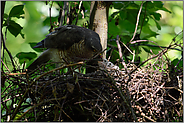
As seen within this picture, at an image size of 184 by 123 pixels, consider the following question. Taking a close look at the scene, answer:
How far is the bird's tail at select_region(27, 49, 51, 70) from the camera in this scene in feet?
7.63

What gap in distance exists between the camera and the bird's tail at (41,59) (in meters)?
2.32

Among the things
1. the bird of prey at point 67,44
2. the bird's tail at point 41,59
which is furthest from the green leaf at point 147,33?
the bird's tail at point 41,59

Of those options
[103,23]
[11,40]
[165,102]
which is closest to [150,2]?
[103,23]

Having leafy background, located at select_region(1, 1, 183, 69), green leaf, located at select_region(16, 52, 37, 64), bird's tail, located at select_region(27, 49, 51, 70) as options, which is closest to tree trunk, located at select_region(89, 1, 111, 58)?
leafy background, located at select_region(1, 1, 183, 69)

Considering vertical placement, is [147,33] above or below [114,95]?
above

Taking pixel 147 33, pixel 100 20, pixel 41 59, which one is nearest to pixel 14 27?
pixel 41 59

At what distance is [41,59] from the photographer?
2.43 metres

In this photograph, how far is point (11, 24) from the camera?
205 centimetres

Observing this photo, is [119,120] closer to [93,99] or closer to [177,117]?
[93,99]

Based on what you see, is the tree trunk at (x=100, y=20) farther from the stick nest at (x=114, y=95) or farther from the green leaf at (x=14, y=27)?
the green leaf at (x=14, y=27)

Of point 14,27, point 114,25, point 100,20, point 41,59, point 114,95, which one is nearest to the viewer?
point 114,95

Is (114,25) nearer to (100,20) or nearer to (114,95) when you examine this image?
(100,20)

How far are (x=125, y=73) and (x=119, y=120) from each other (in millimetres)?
399

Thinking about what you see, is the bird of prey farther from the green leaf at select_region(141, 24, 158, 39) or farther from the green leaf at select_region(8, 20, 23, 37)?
the green leaf at select_region(141, 24, 158, 39)
